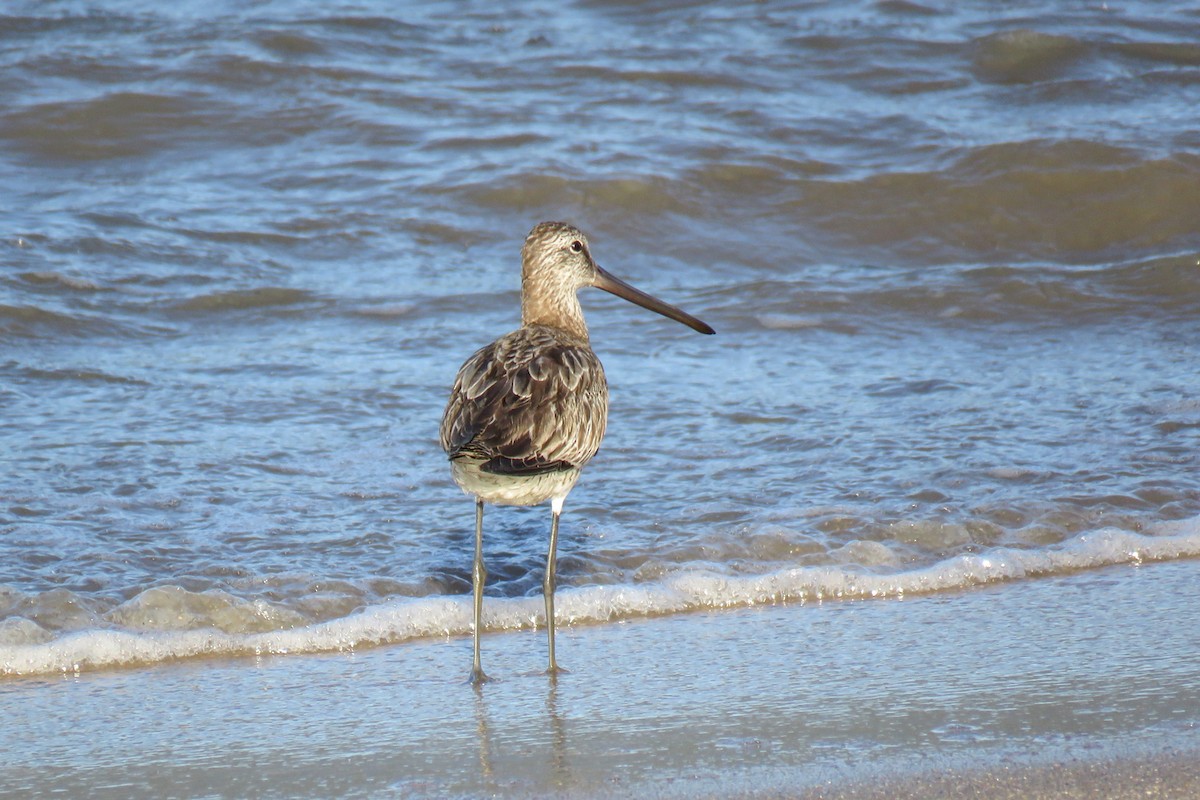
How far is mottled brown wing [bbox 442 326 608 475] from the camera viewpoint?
4355 mm

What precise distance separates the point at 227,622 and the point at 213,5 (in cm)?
965

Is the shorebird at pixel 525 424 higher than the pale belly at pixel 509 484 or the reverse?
higher

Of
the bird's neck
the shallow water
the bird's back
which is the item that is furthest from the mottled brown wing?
the shallow water

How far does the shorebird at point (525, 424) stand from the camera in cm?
438

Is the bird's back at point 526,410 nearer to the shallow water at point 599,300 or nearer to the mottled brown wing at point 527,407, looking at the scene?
the mottled brown wing at point 527,407

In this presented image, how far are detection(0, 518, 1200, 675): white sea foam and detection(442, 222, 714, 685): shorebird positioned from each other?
15.5 inches

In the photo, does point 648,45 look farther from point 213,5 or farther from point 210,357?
point 210,357

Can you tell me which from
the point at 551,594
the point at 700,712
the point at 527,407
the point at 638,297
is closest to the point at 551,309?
the point at 638,297

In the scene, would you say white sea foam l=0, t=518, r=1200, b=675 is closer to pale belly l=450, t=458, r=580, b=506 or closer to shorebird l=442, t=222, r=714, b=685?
shorebird l=442, t=222, r=714, b=685

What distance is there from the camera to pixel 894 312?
343 inches

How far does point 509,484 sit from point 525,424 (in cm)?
21

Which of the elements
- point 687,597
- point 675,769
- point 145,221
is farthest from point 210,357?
point 675,769

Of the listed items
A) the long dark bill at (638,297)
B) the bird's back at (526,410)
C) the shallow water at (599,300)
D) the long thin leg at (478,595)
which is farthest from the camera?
the long dark bill at (638,297)

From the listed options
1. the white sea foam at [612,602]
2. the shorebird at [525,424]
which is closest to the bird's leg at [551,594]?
the shorebird at [525,424]
